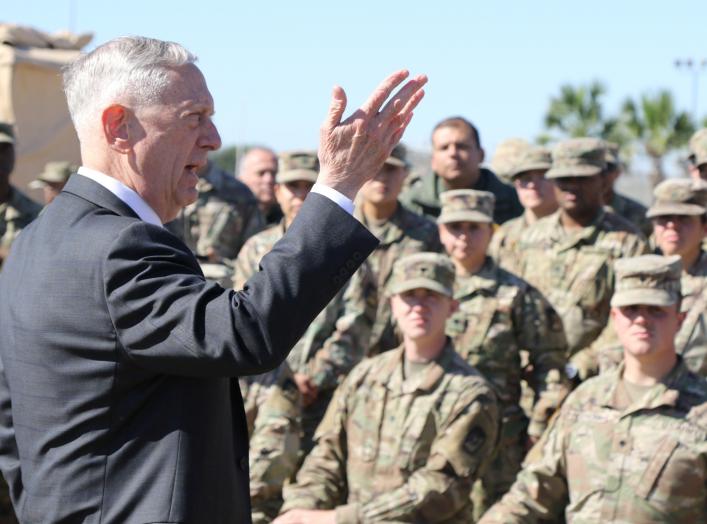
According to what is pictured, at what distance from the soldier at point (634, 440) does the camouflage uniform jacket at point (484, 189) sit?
3.59 meters

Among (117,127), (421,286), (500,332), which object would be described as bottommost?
(500,332)

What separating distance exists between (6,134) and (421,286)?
332cm

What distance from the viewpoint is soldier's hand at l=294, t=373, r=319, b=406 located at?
6871 mm

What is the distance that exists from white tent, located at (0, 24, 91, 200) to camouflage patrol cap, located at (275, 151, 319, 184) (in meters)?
3.36

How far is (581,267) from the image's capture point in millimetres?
7594

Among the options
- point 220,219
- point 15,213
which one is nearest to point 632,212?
point 220,219

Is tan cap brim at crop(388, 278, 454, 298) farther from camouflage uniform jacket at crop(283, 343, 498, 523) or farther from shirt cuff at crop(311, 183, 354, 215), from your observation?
shirt cuff at crop(311, 183, 354, 215)

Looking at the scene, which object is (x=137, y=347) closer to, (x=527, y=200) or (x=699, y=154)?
(x=699, y=154)

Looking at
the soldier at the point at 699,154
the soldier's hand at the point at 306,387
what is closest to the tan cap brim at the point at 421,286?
the soldier's hand at the point at 306,387

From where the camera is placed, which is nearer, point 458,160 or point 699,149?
point 699,149

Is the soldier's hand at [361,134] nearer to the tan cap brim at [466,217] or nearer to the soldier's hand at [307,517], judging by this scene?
the soldier's hand at [307,517]

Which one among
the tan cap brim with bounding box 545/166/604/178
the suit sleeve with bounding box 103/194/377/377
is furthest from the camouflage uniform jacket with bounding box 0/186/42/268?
the suit sleeve with bounding box 103/194/377/377

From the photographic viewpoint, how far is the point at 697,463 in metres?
4.97

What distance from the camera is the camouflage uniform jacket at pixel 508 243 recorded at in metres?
8.07
